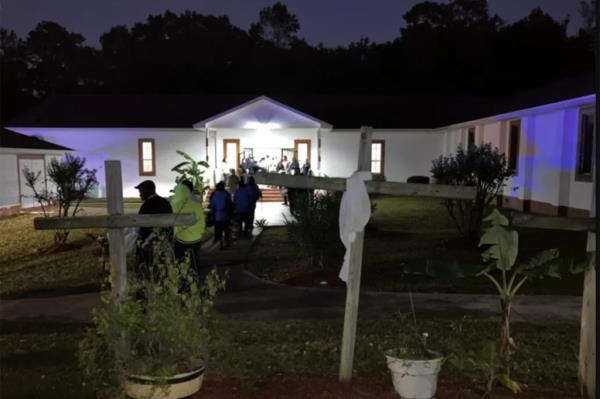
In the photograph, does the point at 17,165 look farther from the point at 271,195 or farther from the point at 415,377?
the point at 415,377

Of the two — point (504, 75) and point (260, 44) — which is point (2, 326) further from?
point (260, 44)

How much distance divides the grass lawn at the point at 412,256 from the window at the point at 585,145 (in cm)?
293

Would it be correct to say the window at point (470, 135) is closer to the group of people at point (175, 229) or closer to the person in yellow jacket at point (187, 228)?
the group of people at point (175, 229)

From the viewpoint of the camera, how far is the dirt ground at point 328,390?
168 inches

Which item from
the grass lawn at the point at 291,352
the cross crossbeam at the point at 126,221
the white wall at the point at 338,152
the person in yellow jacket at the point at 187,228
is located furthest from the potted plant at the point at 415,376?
the white wall at the point at 338,152

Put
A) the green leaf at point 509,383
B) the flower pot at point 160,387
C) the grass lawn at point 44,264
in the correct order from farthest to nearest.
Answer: the grass lawn at point 44,264 < the green leaf at point 509,383 < the flower pot at point 160,387

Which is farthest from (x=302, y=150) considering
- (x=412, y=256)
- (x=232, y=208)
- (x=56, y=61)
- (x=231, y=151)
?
(x=56, y=61)

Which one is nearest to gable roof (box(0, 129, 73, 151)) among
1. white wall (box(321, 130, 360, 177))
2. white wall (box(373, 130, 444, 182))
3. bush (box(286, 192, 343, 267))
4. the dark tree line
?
white wall (box(321, 130, 360, 177))

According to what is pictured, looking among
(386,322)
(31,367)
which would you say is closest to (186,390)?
(31,367)

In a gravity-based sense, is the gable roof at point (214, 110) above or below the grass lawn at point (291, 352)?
above

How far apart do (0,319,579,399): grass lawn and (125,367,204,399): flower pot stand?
458 millimetres

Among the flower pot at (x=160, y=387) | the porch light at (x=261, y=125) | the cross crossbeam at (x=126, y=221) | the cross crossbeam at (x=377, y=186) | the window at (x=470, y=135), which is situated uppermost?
the porch light at (x=261, y=125)

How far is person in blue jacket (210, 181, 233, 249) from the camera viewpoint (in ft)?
38.2

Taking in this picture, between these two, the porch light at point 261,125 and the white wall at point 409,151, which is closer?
the porch light at point 261,125
